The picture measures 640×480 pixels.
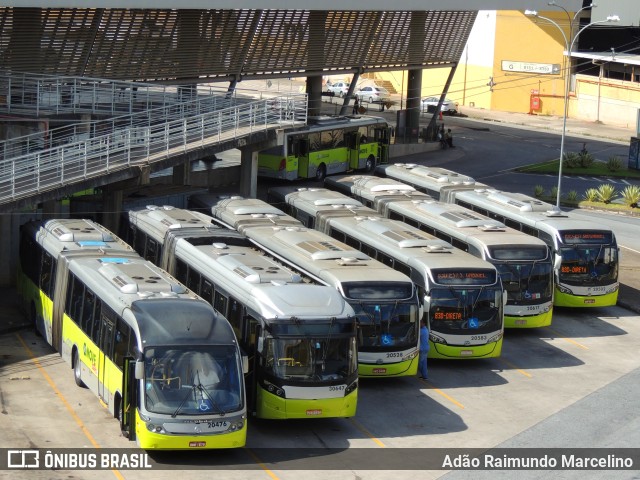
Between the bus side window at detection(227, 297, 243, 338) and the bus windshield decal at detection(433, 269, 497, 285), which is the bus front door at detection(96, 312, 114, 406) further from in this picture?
the bus windshield decal at detection(433, 269, 497, 285)

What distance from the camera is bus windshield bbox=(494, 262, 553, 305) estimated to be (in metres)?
34.2

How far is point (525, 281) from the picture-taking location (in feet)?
112

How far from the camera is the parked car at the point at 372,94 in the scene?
83.7m

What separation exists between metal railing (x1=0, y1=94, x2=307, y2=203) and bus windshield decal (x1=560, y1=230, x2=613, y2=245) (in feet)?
37.8

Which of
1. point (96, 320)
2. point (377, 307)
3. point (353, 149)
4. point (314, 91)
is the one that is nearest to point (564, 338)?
point (377, 307)

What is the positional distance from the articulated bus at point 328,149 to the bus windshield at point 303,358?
75.5ft

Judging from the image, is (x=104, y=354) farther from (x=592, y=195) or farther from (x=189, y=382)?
(x=592, y=195)

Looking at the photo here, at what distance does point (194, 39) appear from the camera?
4869cm

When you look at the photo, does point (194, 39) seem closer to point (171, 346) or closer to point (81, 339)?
point (81, 339)

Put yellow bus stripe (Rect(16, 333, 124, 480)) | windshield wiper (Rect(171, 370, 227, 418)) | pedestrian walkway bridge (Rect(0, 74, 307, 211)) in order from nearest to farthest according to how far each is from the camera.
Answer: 1. windshield wiper (Rect(171, 370, 227, 418))
2. yellow bus stripe (Rect(16, 333, 124, 480))
3. pedestrian walkway bridge (Rect(0, 74, 307, 211))

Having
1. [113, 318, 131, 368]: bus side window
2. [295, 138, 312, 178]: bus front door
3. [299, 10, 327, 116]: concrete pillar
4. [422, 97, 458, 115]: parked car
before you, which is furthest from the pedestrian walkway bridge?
[422, 97, 458, 115]: parked car

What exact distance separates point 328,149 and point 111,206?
16115mm

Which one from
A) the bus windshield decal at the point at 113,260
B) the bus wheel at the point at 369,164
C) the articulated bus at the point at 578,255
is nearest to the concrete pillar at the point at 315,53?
the bus wheel at the point at 369,164

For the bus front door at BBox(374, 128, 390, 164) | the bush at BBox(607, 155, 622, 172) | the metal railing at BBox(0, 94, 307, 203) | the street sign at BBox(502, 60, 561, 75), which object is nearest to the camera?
the metal railing at BBox(0, 94, 307, 203)
